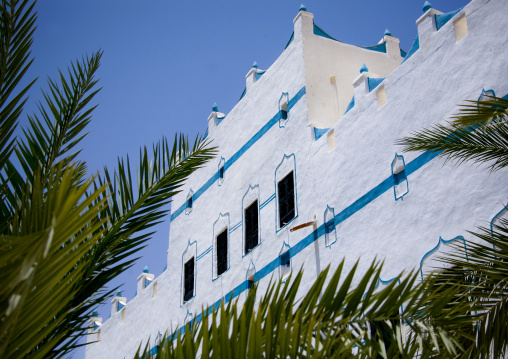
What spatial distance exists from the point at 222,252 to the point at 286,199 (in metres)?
2.25

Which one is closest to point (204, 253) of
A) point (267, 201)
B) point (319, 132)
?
point (267, 201)

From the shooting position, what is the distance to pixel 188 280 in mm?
14953

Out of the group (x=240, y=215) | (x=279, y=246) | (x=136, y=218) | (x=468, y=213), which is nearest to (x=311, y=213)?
(x=279, y=246)

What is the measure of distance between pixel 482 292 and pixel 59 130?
3.37 meters

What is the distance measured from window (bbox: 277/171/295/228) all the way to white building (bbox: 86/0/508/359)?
0.09 ft

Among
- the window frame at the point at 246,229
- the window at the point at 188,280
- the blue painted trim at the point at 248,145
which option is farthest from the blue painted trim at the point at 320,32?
the window at the point at 188,280

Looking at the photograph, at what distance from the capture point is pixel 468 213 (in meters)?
8.47

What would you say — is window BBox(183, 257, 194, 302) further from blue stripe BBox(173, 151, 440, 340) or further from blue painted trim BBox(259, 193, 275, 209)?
blue painted trim BBox(259, 193, 275, 209)

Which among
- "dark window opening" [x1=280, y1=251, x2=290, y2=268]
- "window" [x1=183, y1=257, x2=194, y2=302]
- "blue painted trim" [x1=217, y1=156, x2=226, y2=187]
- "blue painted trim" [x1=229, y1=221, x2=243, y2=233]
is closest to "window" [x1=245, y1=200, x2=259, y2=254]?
"blue painted trim" [x1=229, y1=221, x2=243, y2=233]

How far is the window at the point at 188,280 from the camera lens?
14727 mm

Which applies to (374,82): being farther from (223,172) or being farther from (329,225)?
(223,172)

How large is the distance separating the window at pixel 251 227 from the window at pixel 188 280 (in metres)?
2.16

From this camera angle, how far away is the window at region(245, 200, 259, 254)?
12984 mm

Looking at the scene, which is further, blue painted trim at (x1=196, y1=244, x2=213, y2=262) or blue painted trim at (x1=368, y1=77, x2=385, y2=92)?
blue painted trim at (x1=196, y1=244, x2=213, y2=262)
